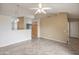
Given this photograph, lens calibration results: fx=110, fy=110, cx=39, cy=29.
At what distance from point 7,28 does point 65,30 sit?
2603mm

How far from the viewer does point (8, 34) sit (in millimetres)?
4859

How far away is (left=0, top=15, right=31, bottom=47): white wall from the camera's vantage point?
174 inches

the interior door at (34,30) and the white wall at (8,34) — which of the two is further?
the white wall at (8,34)

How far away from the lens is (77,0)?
1.47 m

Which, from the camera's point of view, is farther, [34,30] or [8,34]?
[8,34]

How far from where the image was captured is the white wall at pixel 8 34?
441 centimetres

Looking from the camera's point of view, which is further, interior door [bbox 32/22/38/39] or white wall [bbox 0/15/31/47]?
white wall [bbox 0/15/31/47]

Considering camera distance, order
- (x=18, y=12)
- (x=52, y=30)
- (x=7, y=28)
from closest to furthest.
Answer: (x=52, y=30) < (x=18, y=12) < (x=7, y=28)

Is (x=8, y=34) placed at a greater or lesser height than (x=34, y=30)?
lesser

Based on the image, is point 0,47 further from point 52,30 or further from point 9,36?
point 52,30

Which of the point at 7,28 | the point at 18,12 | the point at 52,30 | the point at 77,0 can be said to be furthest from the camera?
the point at 7,28
